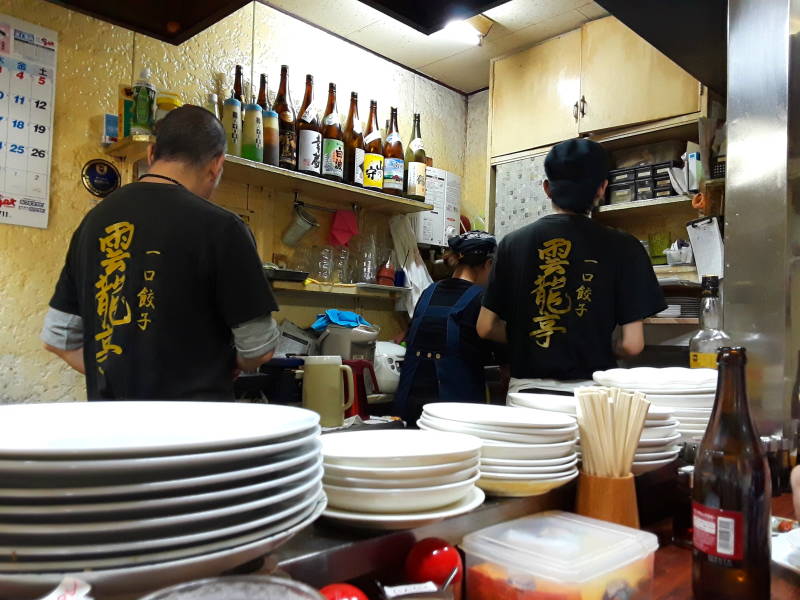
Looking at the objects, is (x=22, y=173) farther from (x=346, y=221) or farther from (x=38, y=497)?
(x=38, y=497)

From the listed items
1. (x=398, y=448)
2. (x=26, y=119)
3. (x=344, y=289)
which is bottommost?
(x=398, y=448)

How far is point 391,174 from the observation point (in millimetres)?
3598

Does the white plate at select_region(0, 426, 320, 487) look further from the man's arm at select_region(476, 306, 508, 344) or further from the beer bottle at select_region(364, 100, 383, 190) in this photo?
the beer bottle at select_region(364, 100, 383, 190)

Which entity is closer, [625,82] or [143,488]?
[143,488]

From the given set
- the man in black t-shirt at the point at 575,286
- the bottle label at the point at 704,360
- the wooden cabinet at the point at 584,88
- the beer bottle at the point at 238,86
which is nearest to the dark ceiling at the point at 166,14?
the beer bottle at the point at 238,86

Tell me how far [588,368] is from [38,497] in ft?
5.62

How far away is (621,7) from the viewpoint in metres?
2.34

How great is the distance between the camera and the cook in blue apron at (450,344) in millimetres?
2674

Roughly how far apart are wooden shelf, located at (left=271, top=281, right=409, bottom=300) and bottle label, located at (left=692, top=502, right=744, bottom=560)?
259cm

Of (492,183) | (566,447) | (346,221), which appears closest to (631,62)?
(492,183)

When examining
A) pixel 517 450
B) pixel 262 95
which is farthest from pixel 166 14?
pixel 517 450

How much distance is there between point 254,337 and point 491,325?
3.10 feet

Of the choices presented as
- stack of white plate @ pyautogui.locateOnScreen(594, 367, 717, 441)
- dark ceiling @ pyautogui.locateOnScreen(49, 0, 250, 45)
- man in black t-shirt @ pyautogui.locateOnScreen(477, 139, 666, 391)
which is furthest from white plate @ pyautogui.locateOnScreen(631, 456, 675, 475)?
dark ceiling @ pyautogui.locateOnScreen(49, 0, 250, 45)

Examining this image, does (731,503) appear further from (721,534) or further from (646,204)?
(646,204)
